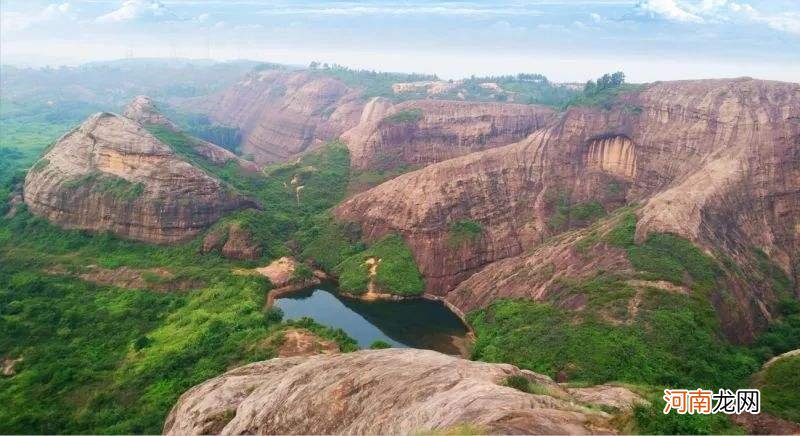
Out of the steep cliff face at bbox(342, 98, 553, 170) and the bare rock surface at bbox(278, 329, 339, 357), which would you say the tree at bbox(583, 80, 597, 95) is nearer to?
the steep cliff face at bbox(342, 98, 553, 170)

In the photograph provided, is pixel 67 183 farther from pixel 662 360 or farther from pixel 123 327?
pixel 662 360

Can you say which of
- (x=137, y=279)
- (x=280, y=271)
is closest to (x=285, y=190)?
(x=280, y=271)

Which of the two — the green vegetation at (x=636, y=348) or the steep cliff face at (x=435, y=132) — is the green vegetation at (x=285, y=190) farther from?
the green vegetation at (x=636, y=348)

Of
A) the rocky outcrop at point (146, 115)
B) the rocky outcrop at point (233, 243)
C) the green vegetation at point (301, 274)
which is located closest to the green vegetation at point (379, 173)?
the green vegetation at point (301, 274)

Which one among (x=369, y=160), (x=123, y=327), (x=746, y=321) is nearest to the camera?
(x=746, y=321)

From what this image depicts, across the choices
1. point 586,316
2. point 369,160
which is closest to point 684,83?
point 586,316

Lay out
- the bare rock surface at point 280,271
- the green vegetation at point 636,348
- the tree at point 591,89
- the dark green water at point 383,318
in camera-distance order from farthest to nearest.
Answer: the tree at point 591,89, the bare rock surface at point 280,271, the dark green water at point 383,318, the green vegetation at point 636,348

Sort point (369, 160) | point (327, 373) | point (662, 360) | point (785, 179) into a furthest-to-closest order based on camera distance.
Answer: point (369, 160) < point (785, 179) < point (662, 360) < point (327, 373)
